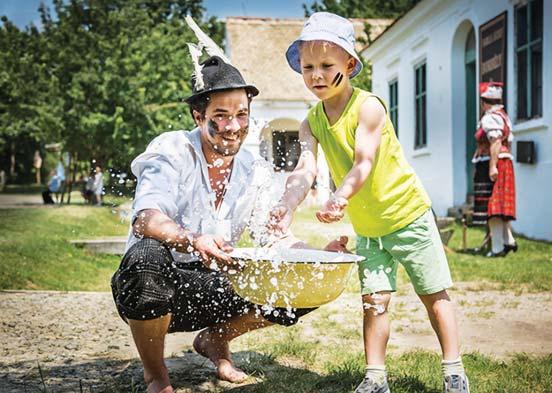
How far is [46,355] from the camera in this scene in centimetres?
358

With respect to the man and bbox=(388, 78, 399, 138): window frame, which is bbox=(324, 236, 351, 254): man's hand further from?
bbox=(388, 78, 399, 138): window frame

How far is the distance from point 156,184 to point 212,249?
48 cm

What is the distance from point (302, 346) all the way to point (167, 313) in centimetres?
115

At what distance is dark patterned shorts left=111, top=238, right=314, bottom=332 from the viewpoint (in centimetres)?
268

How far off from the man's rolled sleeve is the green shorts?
2.87ft

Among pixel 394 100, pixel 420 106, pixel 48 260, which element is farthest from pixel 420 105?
pixel 48 260

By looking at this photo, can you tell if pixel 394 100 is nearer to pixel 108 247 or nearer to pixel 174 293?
pixel 108 247

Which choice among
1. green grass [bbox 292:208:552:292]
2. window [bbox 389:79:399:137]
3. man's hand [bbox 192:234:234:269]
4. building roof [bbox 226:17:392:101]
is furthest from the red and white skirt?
building roof [bbox 226:17:392:101]

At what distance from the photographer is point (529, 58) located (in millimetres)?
9617

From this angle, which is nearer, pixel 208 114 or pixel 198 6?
pixel 208 114

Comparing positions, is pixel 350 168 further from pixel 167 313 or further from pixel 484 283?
pixel 484 283

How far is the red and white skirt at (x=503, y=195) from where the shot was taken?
25.5ft

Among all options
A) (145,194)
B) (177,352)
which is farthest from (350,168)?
(177,352)

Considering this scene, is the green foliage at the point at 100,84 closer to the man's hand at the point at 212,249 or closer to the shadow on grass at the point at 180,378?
the shadow on grass at the point at 180,378
